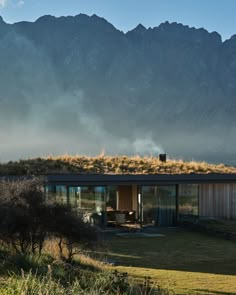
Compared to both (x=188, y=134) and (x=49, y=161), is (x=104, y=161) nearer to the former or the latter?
(x=49, y=161)

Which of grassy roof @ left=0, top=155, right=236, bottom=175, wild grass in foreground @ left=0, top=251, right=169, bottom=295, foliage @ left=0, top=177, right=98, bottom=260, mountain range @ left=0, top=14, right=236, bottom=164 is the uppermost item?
mountain range @ left=0, top=14, right=236, bottom=164

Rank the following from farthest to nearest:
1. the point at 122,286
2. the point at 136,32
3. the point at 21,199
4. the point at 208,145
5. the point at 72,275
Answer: the point at 136,32 → the point at 208,145 → the point at 21,199 → the point at 72,275 → the point at 122,286

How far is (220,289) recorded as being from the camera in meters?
10.7

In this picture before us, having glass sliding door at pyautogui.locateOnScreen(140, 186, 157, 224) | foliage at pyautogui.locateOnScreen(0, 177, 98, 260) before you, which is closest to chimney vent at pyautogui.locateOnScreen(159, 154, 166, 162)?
glass sliding door at pyautogui.locateOnScreen(140, 186, 157, 224)

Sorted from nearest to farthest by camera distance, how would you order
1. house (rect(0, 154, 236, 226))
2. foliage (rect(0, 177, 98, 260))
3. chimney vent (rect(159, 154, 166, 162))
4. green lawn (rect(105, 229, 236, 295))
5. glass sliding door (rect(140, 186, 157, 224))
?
1. green lawn (rect(105, 229, 236, 295))
2. foliage (rect(0, 177, 98, 260))
3. house (rect(0, 154, 236, 226))
4. glass sliding door (rect(140, 186, 157, 224))
5. chimney vent (rect(159, 154, 166, 162))

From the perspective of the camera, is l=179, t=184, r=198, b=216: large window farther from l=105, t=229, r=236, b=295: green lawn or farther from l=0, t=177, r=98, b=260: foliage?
l=0, t=177, r=98, b=260: foliage

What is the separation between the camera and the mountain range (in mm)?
74625

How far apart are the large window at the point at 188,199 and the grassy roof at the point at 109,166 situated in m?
4.85

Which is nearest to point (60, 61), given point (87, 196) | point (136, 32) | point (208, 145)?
point (136, 32)

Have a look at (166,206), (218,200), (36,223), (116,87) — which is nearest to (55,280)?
(36,223)

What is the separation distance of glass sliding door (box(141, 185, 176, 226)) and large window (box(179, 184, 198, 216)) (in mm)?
576

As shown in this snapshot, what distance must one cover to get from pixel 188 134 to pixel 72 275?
73.6 meters

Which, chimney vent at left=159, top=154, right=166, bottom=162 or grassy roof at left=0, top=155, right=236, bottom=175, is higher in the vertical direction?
chimney vent at left=159, top=154, right=166, bottom=162

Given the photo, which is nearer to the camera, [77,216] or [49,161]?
[77,216]
